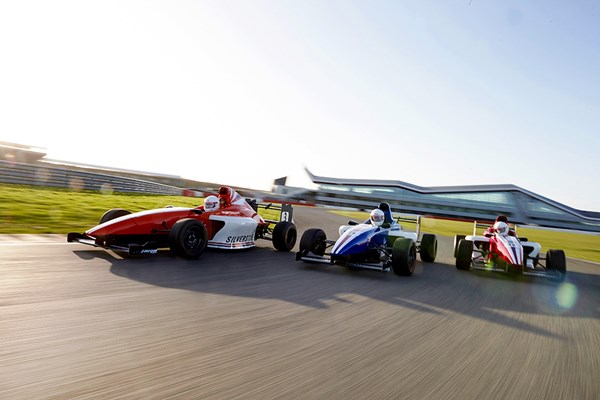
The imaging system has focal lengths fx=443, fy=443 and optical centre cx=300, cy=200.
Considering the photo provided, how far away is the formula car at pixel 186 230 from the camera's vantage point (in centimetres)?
699

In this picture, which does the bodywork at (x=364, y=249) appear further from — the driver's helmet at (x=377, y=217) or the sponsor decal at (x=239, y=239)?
the sponsor decal at (x=239, y=239)

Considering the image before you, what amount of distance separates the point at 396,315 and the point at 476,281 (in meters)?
3.97

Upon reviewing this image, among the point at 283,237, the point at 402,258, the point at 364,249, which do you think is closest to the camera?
the point at 402,258

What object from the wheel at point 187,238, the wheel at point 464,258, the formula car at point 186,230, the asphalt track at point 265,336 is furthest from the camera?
the wheel at point 464,258

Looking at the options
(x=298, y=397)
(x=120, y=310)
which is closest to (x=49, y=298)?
(x=120, y=310)

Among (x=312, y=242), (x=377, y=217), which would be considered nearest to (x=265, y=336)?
(x=312, y=242)

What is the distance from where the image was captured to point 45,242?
7785mm

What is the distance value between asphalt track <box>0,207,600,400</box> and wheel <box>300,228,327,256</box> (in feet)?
5.89

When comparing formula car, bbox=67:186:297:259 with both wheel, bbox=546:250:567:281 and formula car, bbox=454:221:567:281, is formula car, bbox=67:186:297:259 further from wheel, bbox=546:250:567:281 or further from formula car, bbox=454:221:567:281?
wheel, bbox=546:250:567:281

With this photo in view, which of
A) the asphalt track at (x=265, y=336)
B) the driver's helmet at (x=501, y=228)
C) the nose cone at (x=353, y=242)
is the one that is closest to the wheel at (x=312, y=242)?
the nose cone at (x=353, y=242)

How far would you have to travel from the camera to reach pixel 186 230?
7.43m

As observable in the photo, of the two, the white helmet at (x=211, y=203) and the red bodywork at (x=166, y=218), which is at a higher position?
the white helmet at (x=211, y=203)

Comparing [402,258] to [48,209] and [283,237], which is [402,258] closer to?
[283,237]

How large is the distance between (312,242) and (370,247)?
3.76 ft
